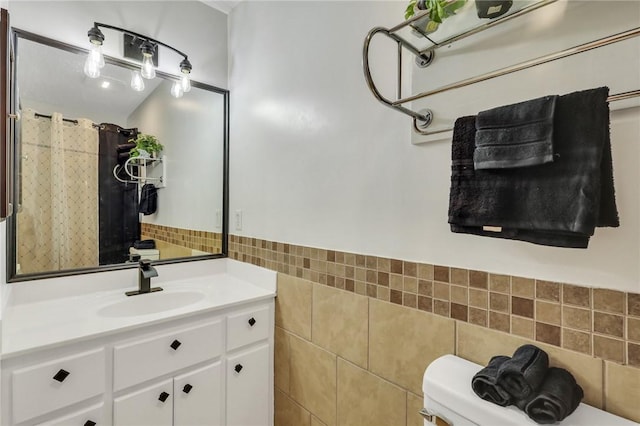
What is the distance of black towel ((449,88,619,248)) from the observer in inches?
24.8

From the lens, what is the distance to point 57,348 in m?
1.05

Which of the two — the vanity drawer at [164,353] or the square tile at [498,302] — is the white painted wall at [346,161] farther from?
the vanity drawer at [164,353]

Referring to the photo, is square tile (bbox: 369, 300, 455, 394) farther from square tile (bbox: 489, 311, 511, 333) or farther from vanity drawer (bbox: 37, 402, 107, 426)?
vanity drawer (bbox: 37, 402, 107, 426)

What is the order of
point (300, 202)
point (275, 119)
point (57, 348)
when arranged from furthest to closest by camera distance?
point (275, 119), point (300, 202), point (57, 348)

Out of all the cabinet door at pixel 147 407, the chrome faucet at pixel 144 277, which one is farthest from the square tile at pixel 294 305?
the chrome faucet at pixel 144 277

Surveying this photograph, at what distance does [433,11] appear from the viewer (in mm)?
832

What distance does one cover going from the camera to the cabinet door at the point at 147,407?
1.17 m

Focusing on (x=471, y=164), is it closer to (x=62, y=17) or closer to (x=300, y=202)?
(x=300, y=202)

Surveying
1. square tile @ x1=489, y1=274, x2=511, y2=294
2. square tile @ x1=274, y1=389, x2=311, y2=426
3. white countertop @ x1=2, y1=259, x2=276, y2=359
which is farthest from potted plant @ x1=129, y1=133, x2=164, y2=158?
square tile @ x1=489, y1=274, x2=511, y2=294

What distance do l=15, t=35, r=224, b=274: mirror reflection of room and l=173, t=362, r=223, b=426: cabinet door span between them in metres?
0.77

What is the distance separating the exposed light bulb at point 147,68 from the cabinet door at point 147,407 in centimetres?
155

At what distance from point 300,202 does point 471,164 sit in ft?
2.84

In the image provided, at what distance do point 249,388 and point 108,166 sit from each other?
1.40 meters

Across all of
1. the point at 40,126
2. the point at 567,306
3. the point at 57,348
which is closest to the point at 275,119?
the point at 40,126
